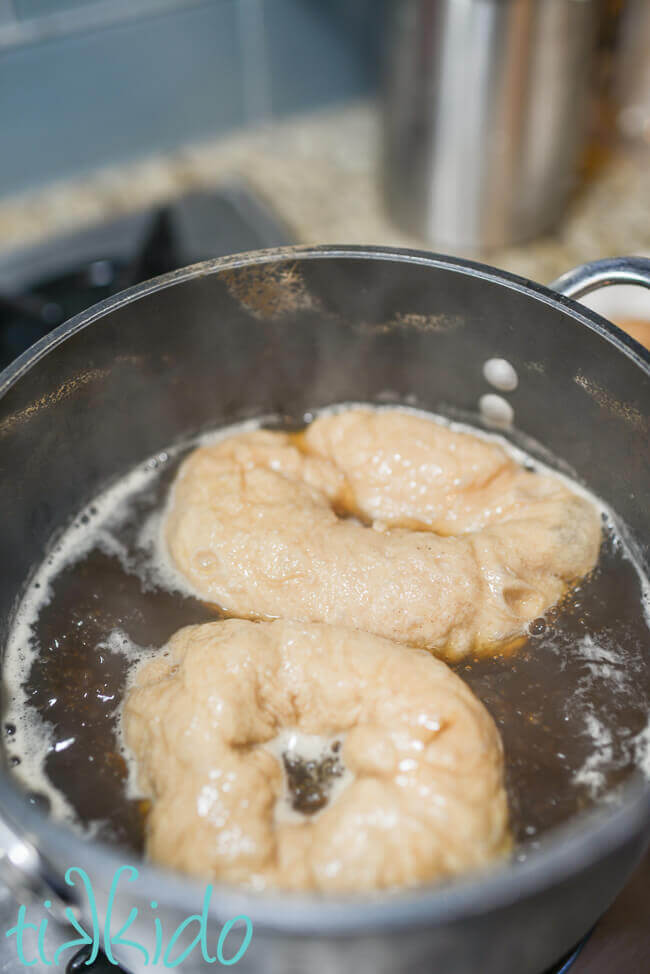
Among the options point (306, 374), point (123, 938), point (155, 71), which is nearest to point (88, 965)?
point (123, 938)

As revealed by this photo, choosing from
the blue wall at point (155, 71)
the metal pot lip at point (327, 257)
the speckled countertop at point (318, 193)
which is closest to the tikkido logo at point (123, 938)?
the metal pot lip at point (327, 257)

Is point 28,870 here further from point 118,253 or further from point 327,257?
point 118,253

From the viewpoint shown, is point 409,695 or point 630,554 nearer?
point 409,695

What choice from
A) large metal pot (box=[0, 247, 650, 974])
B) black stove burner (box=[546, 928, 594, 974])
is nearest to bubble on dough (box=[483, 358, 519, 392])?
large metal pot (box=[0, 247, 650, 974])

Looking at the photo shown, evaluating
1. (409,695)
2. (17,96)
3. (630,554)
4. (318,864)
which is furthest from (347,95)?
(318,864)

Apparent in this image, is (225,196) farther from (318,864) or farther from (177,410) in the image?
(318,864)

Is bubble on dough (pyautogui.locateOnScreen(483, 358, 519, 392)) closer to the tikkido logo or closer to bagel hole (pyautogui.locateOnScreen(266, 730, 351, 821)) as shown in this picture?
bagel hole (pyautogui.locateOnScreen(266, 730, 351, 821))
